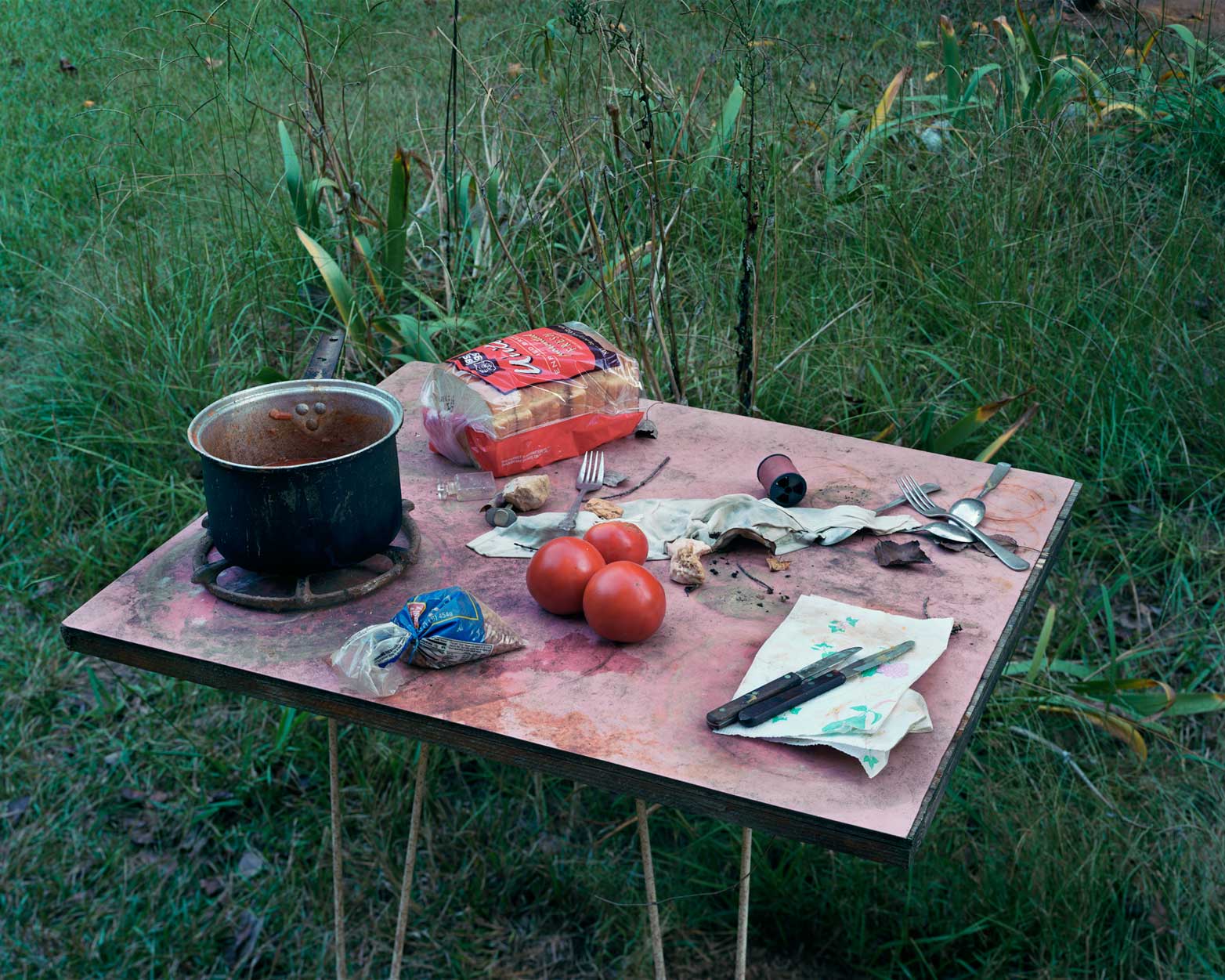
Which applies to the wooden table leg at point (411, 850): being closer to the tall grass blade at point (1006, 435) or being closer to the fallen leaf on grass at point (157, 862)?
the fallen leaf on grass at point (157, 862)

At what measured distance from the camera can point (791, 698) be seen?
1.66 metres

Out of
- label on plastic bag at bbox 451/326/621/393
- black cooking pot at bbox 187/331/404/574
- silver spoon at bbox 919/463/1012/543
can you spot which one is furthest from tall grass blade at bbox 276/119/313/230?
silver spoon at bbox 919/463/1012/543

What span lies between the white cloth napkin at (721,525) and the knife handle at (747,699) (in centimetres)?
46

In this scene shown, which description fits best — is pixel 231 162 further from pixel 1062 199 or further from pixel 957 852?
pixel 957 852

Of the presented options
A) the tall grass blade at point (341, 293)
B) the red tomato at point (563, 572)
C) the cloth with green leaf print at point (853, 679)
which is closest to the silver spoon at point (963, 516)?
the cloth with green leaf print at point (853, 679)

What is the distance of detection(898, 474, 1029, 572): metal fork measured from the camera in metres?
2.06

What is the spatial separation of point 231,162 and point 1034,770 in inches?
180

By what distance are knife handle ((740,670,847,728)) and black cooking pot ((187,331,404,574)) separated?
2.39ft

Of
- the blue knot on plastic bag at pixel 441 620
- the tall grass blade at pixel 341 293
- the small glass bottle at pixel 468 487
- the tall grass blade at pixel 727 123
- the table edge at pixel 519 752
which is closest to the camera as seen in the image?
the table edge at pixel 519 752

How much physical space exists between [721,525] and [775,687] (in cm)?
52

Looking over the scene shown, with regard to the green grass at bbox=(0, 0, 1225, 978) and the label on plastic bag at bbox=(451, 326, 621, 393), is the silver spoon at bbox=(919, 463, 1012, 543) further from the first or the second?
the green grass at bbox=(0, 0, 1225, 978)

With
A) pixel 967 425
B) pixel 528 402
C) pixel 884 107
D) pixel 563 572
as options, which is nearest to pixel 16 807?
pixel 528 402

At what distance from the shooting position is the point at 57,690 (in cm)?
351

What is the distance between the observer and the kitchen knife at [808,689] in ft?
5.37
